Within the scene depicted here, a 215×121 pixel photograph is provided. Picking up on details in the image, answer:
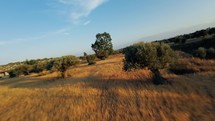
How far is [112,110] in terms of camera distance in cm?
1097

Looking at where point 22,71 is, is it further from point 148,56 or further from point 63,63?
point 148,56

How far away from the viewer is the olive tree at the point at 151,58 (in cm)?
1480

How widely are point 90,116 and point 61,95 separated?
6033 millimetres

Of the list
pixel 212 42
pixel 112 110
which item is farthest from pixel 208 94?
pixel 212 42

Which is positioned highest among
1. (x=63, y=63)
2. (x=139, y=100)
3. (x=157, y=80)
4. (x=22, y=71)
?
(x=63, y=63)

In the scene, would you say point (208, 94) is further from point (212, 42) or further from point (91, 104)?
point (212, 42)

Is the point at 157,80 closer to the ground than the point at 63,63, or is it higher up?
closer to the ground

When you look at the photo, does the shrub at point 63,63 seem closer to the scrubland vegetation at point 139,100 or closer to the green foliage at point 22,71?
the scrubland vegetation at point 139,100

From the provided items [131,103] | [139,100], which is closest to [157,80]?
[139,100]

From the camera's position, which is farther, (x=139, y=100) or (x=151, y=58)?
(x=151, y=58)

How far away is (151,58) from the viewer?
14.8 metres

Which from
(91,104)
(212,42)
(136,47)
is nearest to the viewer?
(91,104)

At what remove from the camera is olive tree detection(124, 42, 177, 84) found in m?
14.8

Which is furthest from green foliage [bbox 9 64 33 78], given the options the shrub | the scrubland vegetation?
the scrubland vegetation
